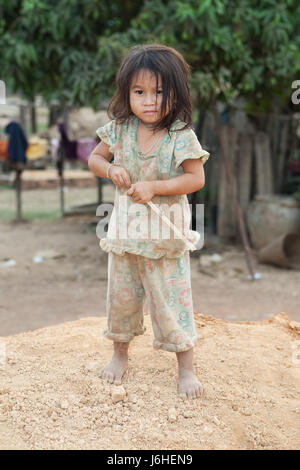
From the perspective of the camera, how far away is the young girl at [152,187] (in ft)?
7.22

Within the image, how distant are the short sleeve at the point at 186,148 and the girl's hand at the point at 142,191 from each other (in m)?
0.17

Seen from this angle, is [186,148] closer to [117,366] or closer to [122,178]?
[122,178]

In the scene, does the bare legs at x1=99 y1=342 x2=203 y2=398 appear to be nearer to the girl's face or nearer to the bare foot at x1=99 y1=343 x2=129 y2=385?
the bare foot at x1=99 y1=343 x2=129 y2=385

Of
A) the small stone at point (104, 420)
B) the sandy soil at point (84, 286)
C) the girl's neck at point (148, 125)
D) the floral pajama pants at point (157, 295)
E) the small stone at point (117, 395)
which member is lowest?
the sandy soil at point (84, 286)

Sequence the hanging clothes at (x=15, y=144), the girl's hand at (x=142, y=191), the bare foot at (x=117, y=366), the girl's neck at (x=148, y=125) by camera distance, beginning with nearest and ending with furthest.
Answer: the girl's hand at (x=142, y=191), the girl's neck at (x=148, y=125), the bare foot at (x=117, y=366), the hanging clothes at (x=15, y=144)

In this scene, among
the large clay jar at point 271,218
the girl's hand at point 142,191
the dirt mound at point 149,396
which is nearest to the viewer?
the dirt mound at point 149,396

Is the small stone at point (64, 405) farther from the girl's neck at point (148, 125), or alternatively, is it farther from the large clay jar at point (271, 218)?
Answer: the large clay jar at point (271, 218)

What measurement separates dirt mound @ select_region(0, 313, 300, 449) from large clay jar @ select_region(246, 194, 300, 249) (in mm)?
3592

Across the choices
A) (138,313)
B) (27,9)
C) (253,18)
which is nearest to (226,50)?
(253,18)

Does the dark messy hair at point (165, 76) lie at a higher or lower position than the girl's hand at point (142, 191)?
higher

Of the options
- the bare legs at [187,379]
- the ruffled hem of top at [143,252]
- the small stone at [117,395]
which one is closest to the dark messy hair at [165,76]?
the ruffled hem of top at [143,252]

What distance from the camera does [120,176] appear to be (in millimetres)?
2262

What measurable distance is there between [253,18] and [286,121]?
7.31 ft

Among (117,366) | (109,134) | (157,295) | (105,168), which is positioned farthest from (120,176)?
(117,366)
